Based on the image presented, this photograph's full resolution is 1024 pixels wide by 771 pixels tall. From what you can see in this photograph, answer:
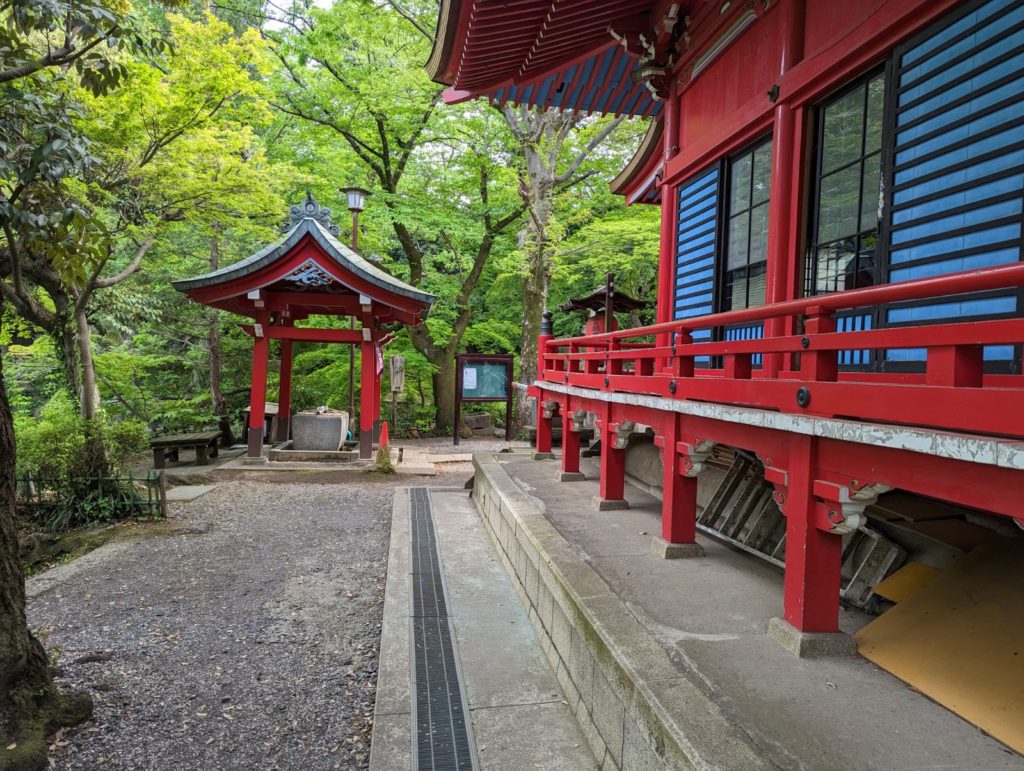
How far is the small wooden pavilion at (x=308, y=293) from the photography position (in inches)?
427

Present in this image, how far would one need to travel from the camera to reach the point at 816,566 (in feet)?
9.55

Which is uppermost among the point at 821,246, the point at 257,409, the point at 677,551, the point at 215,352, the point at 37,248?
the point at 821,246

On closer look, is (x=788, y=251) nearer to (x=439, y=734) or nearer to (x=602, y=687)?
(x=602, y=687)

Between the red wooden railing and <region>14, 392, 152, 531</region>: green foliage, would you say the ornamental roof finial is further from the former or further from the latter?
the red wooden railing

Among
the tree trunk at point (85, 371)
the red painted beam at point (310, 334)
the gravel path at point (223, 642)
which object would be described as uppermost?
the red painted beam at point (310, 334)

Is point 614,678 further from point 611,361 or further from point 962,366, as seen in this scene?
point 611,361

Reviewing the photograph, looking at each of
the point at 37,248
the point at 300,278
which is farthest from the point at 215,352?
the point at 37,248

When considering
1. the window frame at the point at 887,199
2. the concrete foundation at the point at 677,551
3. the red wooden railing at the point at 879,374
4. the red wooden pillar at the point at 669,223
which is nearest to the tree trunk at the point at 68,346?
the red wooden pillar at the point at 669,223

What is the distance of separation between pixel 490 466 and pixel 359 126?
38.3 ft

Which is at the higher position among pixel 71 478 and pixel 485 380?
pixel 485 380

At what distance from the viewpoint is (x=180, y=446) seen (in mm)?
11586

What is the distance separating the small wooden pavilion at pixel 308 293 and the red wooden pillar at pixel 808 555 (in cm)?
920

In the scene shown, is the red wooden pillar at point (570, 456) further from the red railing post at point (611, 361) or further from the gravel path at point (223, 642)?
the gravel path at point (223, 642)

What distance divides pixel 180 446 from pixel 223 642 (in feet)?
26.9
